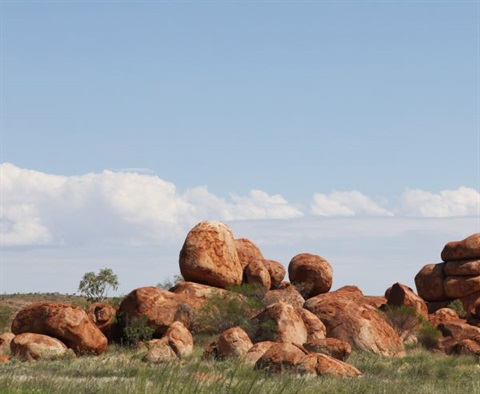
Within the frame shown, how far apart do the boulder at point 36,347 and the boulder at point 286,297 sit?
12.5 metres

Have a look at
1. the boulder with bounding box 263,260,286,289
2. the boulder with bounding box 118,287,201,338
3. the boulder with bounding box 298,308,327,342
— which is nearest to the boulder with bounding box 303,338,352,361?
the boulder with bounding box 298,308,327,342

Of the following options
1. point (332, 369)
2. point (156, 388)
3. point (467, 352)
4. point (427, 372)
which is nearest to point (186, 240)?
point (467, 352)

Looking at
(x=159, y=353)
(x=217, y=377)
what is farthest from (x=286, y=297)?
(x=217, y=377)

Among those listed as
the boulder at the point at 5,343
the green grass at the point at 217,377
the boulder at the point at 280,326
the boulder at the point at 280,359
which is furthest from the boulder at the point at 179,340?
the boulder at the point at 280,359

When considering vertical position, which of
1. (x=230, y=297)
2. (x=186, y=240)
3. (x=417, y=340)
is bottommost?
(x=417, y=340)

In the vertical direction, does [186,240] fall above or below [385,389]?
above

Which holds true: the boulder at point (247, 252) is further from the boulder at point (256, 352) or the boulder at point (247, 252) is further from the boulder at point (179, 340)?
the boulder at point (256, 352)

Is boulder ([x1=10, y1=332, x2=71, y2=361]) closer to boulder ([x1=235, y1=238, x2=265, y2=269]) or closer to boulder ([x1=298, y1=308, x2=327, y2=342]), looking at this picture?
boulder ([x1=298, y1=308, x2=327, y2=342])

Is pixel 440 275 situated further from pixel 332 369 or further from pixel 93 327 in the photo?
pixel 332 369

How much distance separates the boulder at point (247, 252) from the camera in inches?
1779

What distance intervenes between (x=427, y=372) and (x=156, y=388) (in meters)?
17.9

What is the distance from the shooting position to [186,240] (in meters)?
43.2

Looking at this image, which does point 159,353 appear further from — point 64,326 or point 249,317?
point 249,317

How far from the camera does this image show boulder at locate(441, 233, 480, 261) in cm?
5225
